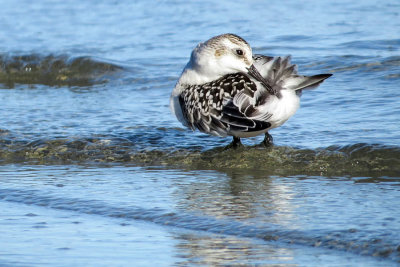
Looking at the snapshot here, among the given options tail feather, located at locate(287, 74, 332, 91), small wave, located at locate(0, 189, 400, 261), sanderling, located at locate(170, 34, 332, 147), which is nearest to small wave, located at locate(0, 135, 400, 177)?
sanderling, located at locate(170, 34, 332, 147)

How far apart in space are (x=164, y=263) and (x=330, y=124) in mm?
3065

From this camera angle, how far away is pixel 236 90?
216 inches

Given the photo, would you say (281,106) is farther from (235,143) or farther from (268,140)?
(235,143)

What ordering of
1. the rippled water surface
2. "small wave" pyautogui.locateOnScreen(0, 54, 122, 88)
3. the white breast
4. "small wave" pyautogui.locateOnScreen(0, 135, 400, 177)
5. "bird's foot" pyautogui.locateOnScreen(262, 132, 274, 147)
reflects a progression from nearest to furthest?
the rippled water surface
"small wave" pyautogui.locateOnScreen(0, 135, 400, 177)
the white breast
"bird's foot" pyautogui.locateOnScreen(262, 132, 274, 147)
"small wave" pyautogui.locateOnScreen(0, 54, 122, 88)

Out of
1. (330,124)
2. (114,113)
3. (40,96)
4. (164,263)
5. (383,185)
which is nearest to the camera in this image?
(164,263)

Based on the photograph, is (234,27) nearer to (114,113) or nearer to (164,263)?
(114,113)

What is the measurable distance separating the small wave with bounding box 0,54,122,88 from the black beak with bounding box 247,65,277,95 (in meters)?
3.79

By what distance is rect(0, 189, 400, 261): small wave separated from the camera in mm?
3533

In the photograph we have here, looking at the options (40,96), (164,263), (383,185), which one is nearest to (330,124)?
(383,185)

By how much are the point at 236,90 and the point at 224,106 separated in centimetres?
14

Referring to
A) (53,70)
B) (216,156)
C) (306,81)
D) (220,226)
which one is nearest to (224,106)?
(216,156)

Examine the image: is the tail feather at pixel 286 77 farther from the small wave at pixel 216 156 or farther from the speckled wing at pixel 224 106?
the small wave at pixel 216 156

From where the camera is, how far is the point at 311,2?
1198 centimetres

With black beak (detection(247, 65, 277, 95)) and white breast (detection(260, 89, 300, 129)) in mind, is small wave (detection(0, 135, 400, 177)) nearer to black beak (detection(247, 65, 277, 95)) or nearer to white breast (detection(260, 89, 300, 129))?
white breast (detection(260, 89, 300, 129))
